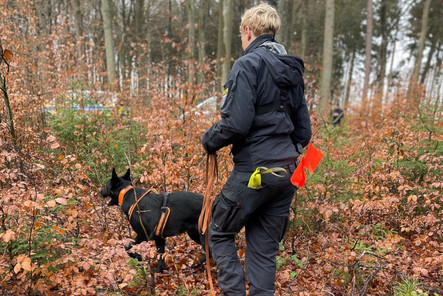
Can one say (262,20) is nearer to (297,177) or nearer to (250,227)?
(297,177)

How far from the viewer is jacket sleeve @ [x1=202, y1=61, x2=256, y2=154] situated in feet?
7.43

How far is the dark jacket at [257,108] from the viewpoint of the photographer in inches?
89.8

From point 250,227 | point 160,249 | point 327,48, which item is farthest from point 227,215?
point 327,48

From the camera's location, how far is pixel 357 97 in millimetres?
17359

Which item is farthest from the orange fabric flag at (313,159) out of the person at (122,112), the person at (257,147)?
the person at (122,112)

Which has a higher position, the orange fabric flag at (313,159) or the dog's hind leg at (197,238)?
the orange fabric flag at (313,159)

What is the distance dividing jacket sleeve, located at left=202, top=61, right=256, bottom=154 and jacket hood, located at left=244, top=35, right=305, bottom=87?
18cm

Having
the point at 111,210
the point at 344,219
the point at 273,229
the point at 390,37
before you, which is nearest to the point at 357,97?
the point at 390,37

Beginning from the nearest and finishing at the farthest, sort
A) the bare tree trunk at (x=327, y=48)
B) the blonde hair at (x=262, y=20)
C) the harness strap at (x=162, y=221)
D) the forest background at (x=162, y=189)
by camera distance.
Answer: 1. the blonde hair at (x=262, y=20)
2. the forest background at (x=162, y=189)
3. the harness strap at (x=162, y=221)
4. the bare tree trunk at (x=327, y=48)

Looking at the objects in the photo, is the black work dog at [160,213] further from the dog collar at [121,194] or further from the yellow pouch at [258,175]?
the yellow pouch at [258,175]

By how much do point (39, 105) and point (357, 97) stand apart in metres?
16.0

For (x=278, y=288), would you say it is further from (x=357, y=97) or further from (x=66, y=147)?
(x=357, y=97)

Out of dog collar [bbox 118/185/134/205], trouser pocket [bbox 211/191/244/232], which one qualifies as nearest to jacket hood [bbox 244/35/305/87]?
trouser pocket [bbox 211/191/244/232]

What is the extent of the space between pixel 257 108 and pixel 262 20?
0.73m
